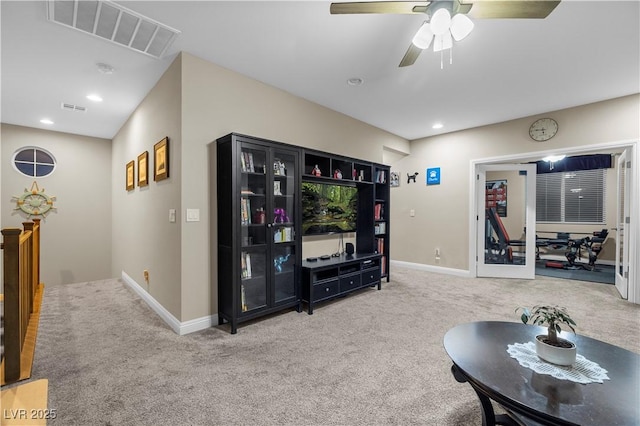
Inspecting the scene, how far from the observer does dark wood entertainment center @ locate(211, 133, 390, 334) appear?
279cm

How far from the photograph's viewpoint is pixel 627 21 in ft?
7.60

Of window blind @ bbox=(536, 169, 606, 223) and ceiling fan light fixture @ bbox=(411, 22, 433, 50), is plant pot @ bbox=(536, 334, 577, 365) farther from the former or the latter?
window blind @ bbox=(536, 169, 606, 223)

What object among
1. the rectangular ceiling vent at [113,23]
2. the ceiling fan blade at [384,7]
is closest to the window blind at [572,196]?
the ceiling fan blade at [384,7]

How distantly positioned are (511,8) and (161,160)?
3237 mm

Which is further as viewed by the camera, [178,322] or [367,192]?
[367,192]

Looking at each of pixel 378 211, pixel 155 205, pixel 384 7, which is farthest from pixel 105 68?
pixel 378 211

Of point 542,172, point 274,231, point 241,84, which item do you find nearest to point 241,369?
point 274,231

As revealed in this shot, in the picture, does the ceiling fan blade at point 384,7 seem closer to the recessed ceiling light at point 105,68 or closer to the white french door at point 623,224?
the recessed ceiling light at point 105,68

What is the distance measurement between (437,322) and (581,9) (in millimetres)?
2900

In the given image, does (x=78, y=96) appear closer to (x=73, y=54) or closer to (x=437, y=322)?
(x=73, y=54)

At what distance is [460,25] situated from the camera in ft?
5.73

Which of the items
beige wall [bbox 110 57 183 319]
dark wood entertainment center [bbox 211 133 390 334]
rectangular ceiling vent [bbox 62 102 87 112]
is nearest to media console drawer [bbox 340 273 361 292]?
dark wood entertainment center [bbox 211 133 390 334]

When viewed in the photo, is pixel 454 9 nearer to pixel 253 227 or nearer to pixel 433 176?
pixel 253 227

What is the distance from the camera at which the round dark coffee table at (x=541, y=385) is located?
1.05 m
